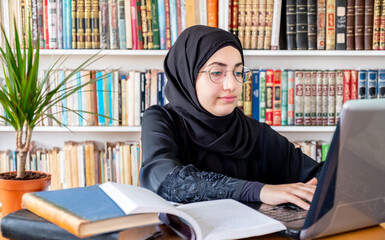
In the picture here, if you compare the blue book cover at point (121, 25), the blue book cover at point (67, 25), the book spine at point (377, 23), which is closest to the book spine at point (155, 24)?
the blue book cover at point (121, 25)

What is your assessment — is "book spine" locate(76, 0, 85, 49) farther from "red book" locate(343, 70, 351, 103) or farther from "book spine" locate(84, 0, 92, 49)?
"red book" locate(343, 70, 351, 103)

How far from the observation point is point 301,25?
235cm

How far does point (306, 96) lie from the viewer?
2.40m

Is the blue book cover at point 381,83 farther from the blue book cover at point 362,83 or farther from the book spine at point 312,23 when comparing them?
the book spine at point 312,23

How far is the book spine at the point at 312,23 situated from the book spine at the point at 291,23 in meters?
0.07

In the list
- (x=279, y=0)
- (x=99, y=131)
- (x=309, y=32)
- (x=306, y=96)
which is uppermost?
(x=279, y=0)

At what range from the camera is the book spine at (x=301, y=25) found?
233 centimetres

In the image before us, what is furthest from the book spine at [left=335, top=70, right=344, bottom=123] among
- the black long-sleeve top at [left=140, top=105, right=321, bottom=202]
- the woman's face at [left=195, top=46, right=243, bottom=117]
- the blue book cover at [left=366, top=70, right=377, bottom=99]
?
the woman's face at [left=195, top=46, right=243, bottom=117]

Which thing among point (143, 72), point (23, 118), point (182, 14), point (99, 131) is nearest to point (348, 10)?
point (182, 14)

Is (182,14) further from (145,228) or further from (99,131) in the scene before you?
(145,228)

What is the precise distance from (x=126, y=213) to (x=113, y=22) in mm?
1697

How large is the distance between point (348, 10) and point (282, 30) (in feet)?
1.11

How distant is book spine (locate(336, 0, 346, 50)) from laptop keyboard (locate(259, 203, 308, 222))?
1.52 meters

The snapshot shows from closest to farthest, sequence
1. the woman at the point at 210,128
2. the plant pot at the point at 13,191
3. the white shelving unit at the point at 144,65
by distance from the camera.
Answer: the plant pot at the point at 13,191 → the woman at the point at 210,128 → the white shelving unit at the point at 144,65
